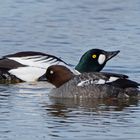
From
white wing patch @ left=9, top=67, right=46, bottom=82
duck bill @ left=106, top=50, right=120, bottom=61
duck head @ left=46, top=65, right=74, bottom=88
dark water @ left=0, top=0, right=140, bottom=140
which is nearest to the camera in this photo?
dark water @ left=0, top=0, right=140, bottom=140

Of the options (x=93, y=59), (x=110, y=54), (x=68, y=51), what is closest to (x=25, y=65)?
(x=93, y=59)

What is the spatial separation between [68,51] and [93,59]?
1927 mm

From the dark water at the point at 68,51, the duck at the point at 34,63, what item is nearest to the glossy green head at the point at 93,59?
the duck at the point at 34,63

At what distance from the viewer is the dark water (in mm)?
12234

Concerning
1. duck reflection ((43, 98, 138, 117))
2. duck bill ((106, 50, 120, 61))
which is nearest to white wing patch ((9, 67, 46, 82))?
duck bill ((106, 50, 120, 61))

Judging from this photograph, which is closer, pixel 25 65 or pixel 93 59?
pixel 93 59

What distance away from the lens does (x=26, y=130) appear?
475 inches

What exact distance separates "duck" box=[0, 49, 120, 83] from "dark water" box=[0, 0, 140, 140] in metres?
0.41

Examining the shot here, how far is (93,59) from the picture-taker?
1802 cm

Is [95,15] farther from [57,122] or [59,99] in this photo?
[57,122]

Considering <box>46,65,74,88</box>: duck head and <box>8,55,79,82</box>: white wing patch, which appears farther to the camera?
<box>8,55,79,82</box>: white wing patch

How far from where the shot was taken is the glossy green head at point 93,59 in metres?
17.9

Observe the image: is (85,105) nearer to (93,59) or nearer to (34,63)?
(93,59)

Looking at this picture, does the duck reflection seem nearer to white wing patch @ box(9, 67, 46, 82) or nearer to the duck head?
the duck head
